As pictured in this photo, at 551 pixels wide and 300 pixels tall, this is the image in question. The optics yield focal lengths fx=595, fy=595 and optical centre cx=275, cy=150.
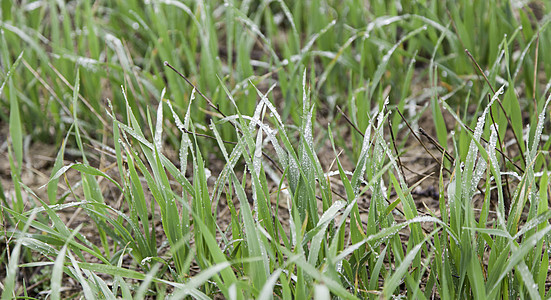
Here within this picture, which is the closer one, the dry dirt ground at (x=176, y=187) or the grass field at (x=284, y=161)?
the grass field at (x=284, y=161)

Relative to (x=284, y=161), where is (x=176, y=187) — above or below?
below

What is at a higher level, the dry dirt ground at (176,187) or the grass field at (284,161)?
the grass field at (284,161)

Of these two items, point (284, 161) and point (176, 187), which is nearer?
point (284, 161)

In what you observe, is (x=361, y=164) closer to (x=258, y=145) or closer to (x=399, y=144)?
(x=258, y=145)

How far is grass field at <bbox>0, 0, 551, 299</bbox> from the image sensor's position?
0.91m

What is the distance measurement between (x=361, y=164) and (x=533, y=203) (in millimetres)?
274

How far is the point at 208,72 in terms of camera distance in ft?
4.84

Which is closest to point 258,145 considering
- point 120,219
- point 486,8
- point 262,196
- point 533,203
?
point 262,196

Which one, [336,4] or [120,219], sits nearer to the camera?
[120,219]

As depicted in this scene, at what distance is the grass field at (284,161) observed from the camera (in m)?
0.91

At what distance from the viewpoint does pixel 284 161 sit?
3.34 feet

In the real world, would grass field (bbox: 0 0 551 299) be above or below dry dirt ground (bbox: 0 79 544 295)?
above

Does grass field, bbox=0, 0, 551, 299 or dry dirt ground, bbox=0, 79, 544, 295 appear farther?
dry dirt ground, bbox=0, 79, 544, 295

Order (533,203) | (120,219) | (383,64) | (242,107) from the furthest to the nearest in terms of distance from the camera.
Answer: (242,107), (383,64), (120,219), (533,203)
